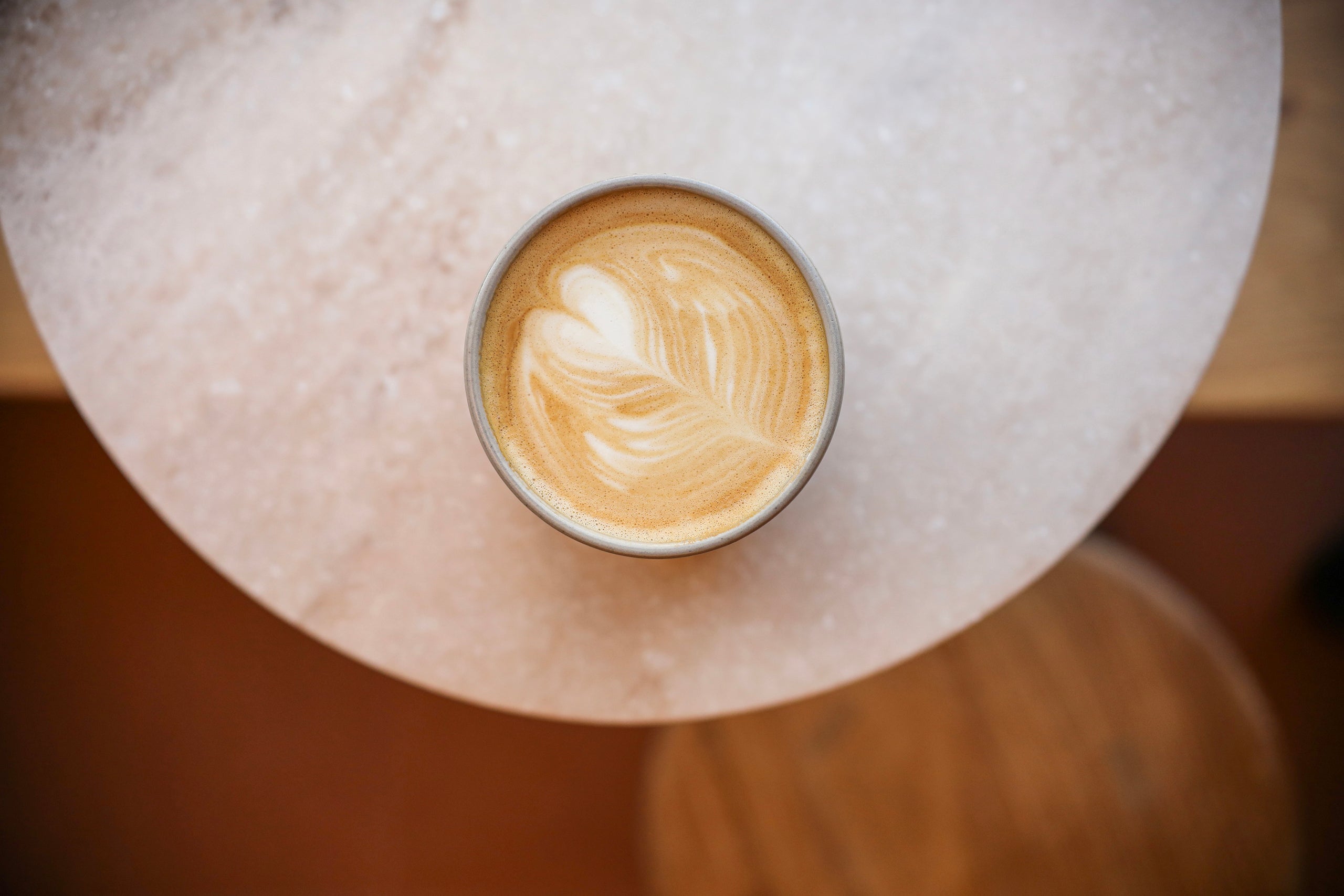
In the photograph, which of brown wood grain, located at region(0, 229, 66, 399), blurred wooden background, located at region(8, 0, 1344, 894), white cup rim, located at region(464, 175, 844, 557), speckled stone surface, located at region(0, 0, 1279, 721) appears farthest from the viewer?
blurred wooden background, located at region(8, 0, 1344, 894)

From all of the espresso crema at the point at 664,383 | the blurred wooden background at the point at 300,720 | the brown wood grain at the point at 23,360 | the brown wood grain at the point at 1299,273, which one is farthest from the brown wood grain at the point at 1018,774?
the brown wood grain at the point at 23,360

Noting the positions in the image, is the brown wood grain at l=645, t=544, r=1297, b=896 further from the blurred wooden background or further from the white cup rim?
the blurred wooden background

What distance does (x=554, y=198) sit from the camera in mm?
846

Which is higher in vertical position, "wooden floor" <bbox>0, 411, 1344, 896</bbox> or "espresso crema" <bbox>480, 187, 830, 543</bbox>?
"espresso crema" <bbox>480, 187, 830, 543</bbox>

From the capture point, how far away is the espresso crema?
0.73m

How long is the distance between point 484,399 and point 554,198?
26 cm

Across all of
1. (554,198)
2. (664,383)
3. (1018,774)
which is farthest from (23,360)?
(1018,774)

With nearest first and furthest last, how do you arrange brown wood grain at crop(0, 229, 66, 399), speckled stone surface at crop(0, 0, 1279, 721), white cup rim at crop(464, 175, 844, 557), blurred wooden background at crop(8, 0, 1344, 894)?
white cup rim at crop(464, 175, 844, 557) → speckled stone surface at crop(0, 0, 1279, 721) → brown wood grain at crop(0, 229, 66, 399) → blurred wooden background at crop(8, 0, 1344, 894)

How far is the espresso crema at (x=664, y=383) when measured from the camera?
0.73 meters

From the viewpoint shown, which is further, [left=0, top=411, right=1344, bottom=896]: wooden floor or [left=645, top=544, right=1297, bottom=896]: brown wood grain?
[left=0, top=411, right=1344, bottom=896]: wooden floor

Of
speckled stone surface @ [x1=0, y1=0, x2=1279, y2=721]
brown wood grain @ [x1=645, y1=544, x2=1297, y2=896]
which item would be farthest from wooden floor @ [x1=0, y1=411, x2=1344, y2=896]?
speckled stone surface @ [x1=0, y1=0, x2=1279, y2=721]

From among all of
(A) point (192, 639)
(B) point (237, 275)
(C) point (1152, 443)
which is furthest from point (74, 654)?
(C) point (1152, 443)

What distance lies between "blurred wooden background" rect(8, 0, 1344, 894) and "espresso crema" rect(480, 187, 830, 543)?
110 centimetres

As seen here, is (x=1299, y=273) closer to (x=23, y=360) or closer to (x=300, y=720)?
(x=23, y=360)
